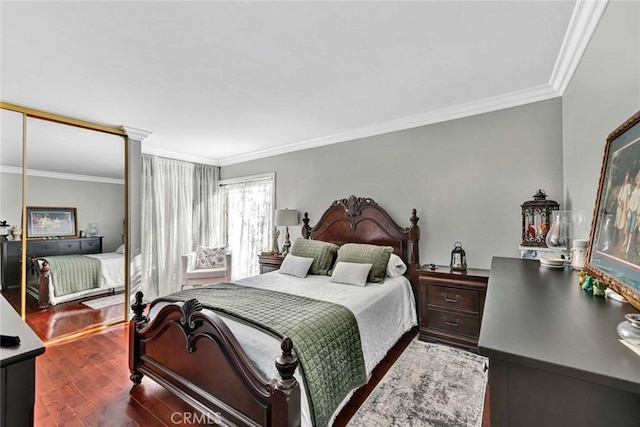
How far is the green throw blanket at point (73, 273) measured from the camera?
3.13 meters

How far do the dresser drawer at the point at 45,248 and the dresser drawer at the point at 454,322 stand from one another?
411 centimetres

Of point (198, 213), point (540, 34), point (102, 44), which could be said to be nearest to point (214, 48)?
point (102, 44)

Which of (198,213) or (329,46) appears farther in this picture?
(198,213)

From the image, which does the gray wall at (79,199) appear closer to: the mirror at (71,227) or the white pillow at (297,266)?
the mirror at (71,227)

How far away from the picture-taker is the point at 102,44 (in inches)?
73.5

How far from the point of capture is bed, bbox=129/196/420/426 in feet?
4.72

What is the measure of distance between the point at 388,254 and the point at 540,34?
2116mm

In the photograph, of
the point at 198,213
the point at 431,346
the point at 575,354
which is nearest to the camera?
the point at 575,354

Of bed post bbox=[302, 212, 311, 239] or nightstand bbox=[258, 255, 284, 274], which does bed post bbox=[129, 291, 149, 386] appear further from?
Result: bed post bbox=[302, 212, 311, 239]

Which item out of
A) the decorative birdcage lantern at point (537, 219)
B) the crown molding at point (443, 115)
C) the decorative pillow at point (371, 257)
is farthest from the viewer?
the decorative pillow at point (371, 257)

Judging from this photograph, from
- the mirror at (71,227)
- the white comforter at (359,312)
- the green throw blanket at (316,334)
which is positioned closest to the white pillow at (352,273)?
the white comforter at (359,312)

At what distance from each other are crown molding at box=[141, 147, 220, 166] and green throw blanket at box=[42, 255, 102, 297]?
72.7 inches

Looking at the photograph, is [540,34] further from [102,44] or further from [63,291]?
[63,291]

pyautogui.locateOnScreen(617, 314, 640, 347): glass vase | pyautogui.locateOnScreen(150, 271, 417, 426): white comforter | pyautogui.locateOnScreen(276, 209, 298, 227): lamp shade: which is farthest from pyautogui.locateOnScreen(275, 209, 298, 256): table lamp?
pyautogui.locateOnScreen(617, 314, 640, 347): glass vase
